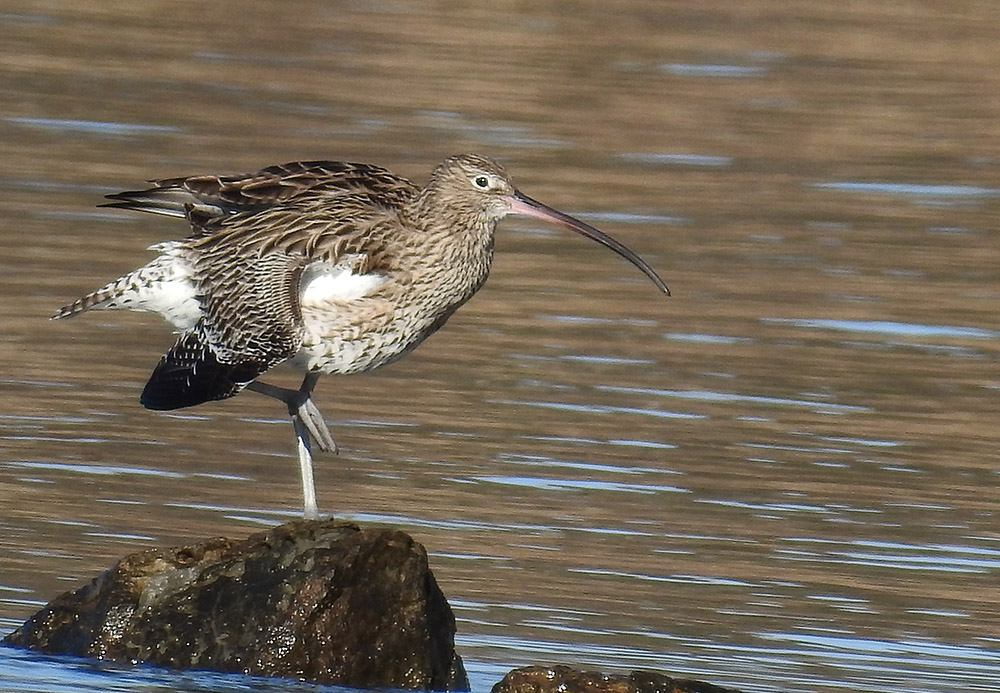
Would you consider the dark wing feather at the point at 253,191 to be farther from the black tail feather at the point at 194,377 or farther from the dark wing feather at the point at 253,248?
the black tail feather at the point at 194,377

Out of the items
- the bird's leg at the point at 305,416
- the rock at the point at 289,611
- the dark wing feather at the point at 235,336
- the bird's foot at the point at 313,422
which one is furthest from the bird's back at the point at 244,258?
the rock at the point at 289,611

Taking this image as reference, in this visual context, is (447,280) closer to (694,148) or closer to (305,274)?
(305,274)

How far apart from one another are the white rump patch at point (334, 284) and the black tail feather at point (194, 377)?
0.36 meters

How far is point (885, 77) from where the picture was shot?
24.0 meters

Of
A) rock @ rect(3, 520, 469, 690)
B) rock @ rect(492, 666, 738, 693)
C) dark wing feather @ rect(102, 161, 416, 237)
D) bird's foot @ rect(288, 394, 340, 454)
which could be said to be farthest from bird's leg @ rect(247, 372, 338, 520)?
rock @ rect(492, 666, 738, 693)

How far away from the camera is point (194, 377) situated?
33.0ft

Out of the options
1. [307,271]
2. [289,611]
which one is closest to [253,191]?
[307,271]

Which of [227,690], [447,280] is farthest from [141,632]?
[447,280]

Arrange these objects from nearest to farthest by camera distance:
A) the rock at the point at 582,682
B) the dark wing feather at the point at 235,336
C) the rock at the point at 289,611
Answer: the rock at the point at 582,682 < the rock at the point at 289,611 < the dark wing feather at the point at 235,336

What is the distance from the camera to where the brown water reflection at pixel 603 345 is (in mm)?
10664

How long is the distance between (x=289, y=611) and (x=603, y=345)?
5785 mm

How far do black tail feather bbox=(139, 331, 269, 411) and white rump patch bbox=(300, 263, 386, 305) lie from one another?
356 mm

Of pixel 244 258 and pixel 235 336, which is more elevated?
pixel 244 258

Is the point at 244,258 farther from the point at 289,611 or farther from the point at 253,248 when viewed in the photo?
the point at 289,611
